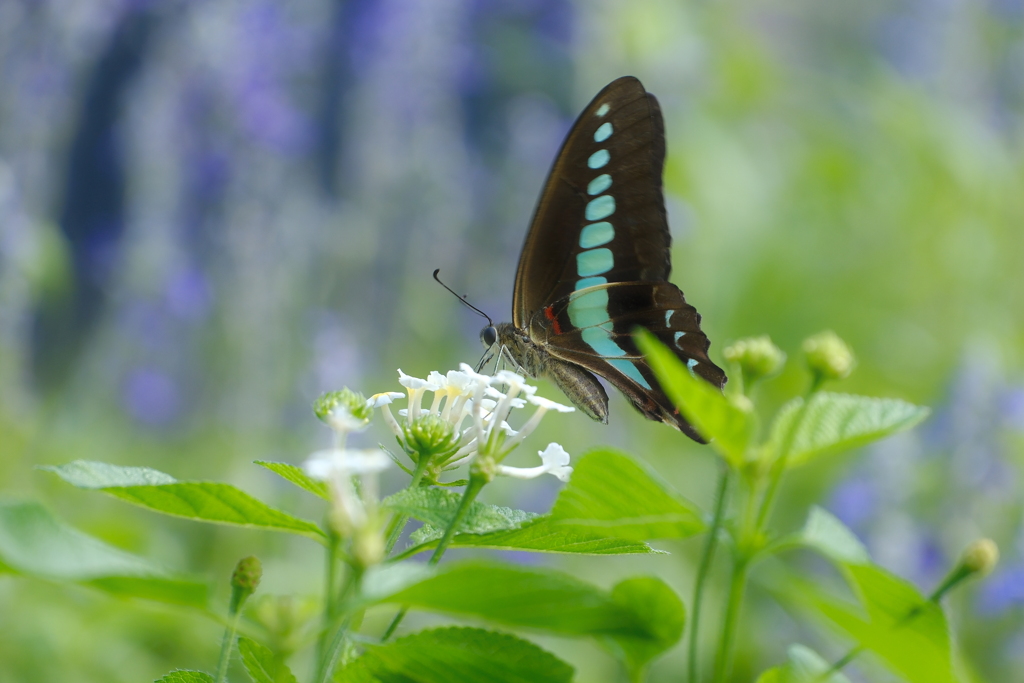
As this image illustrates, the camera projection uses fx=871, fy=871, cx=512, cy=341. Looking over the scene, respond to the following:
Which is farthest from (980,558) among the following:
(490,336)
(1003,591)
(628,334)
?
(1003,591)

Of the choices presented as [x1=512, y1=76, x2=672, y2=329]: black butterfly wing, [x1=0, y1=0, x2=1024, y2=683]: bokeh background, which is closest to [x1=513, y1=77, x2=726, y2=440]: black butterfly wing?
[x1=512, y1=76, x2=672, y2=329]: black butterfly wing

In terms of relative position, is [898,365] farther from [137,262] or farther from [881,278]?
[137,262]

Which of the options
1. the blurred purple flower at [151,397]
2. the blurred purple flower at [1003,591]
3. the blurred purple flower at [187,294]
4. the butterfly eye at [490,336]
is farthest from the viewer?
the blurred purple flower at [151,397]

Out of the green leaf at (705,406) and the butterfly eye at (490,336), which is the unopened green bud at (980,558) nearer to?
the green leaf at (705,406)

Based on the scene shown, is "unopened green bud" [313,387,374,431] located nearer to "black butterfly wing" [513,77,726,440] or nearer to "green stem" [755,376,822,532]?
"green stem" [755,376,822,532]

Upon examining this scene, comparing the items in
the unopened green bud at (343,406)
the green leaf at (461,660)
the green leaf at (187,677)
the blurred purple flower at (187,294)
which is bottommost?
the green leaf at (187,677)

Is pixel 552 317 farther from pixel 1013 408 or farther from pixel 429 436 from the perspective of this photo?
pixel 1013 408

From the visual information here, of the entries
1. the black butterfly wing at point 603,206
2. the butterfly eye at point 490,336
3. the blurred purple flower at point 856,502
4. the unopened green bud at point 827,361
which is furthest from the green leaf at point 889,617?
the blurred purple flower at point 856,502
